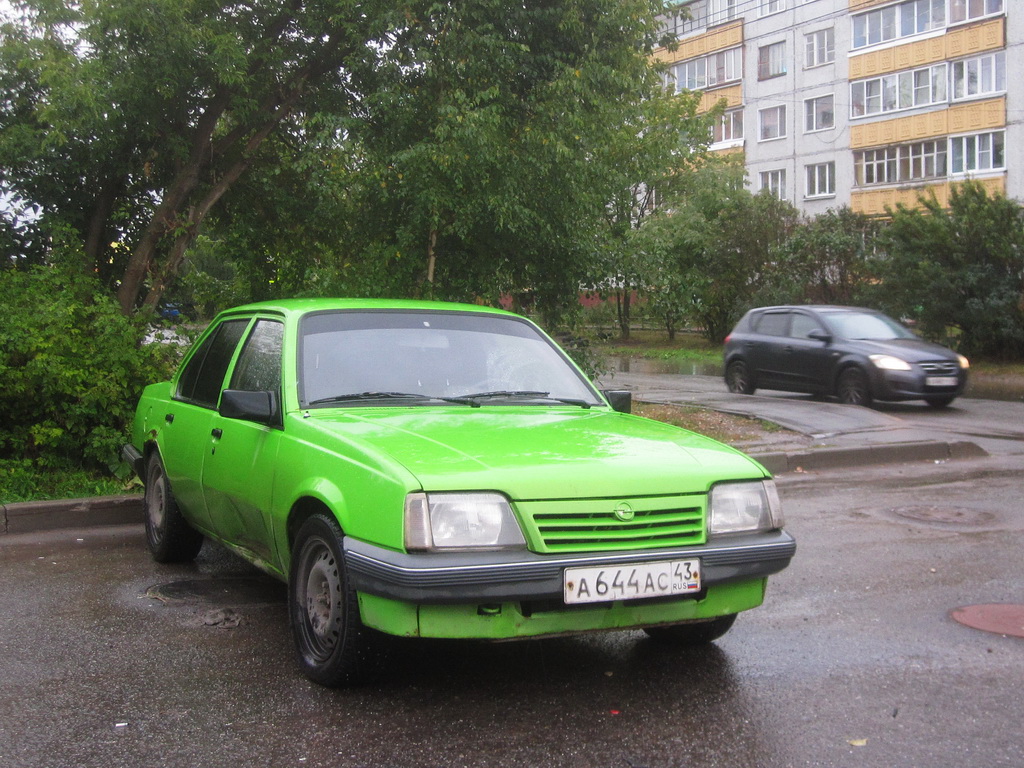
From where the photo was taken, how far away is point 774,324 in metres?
18.2

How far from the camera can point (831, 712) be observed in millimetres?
3814

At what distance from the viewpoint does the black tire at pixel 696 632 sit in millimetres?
4523

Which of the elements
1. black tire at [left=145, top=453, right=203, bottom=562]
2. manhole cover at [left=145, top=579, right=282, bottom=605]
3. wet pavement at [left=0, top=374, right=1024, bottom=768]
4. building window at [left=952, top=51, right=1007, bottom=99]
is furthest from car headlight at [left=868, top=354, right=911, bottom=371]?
building window at [left=952, top=51, right=1007, bottom=99]

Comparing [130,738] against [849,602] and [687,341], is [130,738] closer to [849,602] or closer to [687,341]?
[849,602]

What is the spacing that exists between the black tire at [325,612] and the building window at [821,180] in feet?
145

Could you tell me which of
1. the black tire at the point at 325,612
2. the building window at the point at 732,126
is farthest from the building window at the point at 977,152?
the black tire at the point at 325,612

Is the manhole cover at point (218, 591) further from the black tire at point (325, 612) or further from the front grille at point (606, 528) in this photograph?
the front grille at point (606, 528)

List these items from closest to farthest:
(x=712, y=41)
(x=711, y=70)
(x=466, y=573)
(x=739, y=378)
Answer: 1. (x=466, y=573)
2. (x=739, y=378)
3. (x=712, y=41)
4. (x=711, y=70)

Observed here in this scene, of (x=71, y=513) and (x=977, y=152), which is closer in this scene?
(x=71, y=513)

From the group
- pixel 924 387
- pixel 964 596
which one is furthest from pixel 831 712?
pixel 924 387

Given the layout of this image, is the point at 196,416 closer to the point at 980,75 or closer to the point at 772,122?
the point at 980,75

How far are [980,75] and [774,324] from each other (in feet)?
86.0

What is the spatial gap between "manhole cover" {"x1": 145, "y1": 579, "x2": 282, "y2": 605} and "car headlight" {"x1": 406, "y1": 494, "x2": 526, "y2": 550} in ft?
6.89

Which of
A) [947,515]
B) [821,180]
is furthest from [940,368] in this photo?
[821,180]
